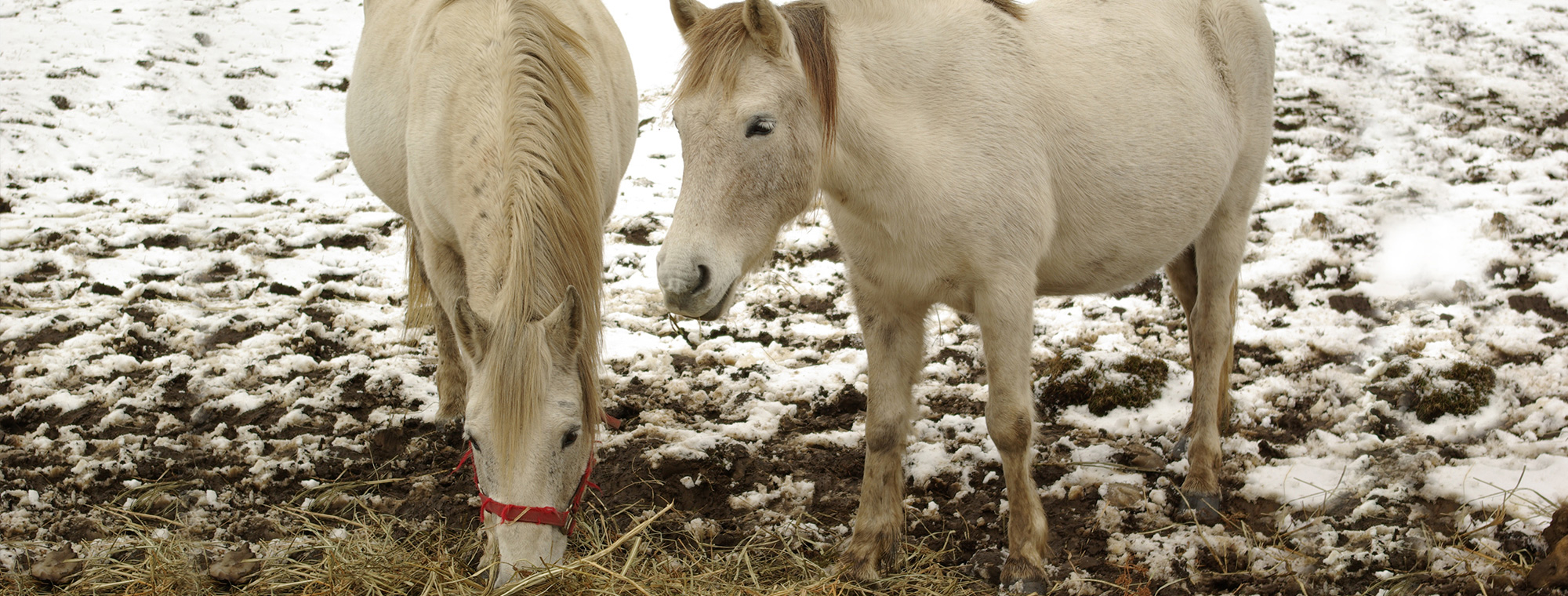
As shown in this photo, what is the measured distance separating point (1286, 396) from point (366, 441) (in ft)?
13.7

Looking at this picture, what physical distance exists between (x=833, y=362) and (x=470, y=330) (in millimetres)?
2489

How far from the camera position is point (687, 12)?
2592 mm

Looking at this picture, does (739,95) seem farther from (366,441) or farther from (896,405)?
(366,441)

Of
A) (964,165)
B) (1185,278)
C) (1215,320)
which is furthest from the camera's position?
(1185,278)

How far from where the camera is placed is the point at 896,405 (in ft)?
10.6

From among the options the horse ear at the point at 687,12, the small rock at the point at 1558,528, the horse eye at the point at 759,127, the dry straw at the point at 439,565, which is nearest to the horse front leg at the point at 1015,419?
the dry straw at the point at 439,565

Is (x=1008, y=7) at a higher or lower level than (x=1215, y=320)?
higher

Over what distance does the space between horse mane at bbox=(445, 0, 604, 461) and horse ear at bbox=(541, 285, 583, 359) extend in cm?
2

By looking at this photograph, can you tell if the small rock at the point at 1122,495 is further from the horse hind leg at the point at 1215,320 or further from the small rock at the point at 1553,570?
the small rock at the point at 1553,570

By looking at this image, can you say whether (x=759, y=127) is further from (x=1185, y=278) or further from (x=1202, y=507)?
(x=1185, y=278)

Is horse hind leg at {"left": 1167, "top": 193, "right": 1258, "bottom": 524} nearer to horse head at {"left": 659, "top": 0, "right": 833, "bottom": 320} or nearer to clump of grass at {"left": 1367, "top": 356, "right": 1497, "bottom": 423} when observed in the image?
clump of grass at {"left": 1367, "top": 356, "right": 1497, "bottom": 423}

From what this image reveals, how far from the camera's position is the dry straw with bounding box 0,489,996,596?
108 inches

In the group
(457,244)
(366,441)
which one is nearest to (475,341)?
(457,244)

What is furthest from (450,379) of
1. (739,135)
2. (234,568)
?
(739,135)
